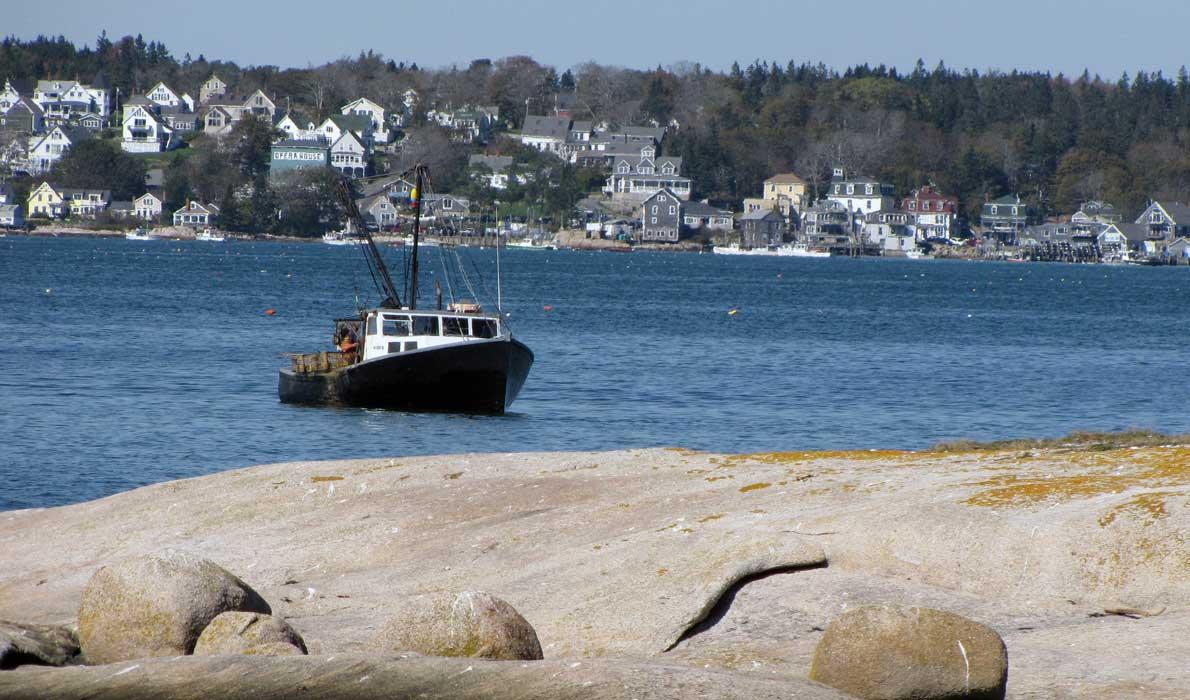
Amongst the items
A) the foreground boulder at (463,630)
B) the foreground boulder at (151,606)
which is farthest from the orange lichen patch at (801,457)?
the foreground boulder at (151,606)

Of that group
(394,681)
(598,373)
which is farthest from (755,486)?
(598,373)

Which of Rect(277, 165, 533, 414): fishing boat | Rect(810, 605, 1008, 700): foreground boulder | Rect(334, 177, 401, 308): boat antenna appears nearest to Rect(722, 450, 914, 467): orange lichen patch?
Rect(810, 605, 1008, 700): foreground boulder

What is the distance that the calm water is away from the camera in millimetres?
34656

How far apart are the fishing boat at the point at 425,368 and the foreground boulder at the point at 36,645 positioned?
1059 inches

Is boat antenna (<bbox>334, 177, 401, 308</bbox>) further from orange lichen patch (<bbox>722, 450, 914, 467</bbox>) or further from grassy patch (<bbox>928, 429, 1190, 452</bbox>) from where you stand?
orange lichen patch (<bbox>722, 450, 914, 467</bbox>)

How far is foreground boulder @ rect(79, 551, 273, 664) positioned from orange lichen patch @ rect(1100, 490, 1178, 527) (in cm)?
691

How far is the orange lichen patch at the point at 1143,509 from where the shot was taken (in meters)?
13.4

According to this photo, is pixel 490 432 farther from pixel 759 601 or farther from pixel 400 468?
pixel 759 601

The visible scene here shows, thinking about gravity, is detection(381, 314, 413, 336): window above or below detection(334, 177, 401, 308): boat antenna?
below

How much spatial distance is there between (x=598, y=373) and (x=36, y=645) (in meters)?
39.6

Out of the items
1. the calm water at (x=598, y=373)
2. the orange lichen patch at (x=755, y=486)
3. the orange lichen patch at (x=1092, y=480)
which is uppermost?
the orange lichen patch at (x=1092, y=480)

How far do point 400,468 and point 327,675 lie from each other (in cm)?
842

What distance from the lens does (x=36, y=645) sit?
12.7m

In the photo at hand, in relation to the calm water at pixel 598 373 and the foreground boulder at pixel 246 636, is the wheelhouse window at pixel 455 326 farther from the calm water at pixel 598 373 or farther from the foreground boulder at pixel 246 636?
the foreground boulder at pixel 246 636
